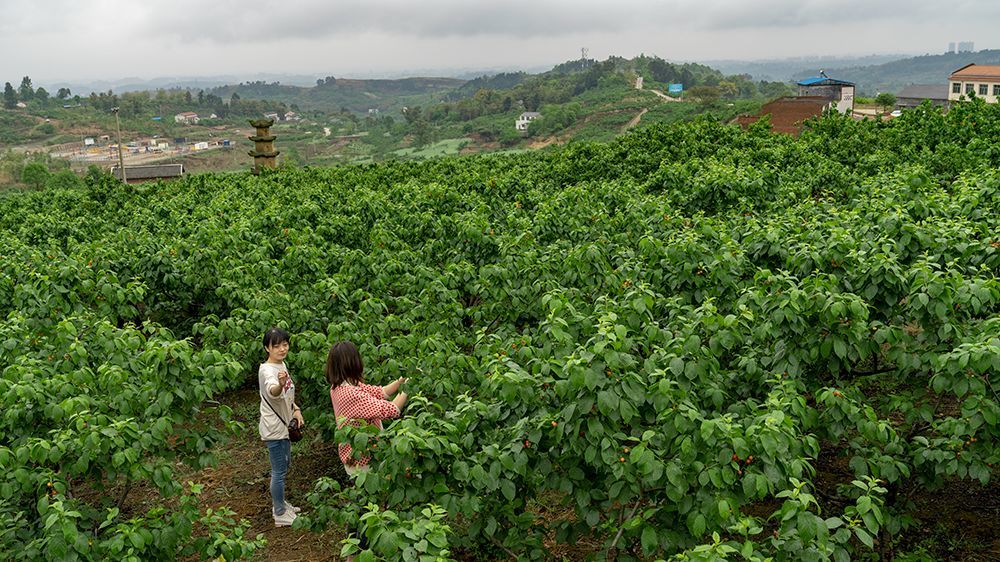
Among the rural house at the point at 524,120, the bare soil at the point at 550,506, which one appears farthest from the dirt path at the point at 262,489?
the rural house at the point at 524,120

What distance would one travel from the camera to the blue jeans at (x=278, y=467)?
6973 mm

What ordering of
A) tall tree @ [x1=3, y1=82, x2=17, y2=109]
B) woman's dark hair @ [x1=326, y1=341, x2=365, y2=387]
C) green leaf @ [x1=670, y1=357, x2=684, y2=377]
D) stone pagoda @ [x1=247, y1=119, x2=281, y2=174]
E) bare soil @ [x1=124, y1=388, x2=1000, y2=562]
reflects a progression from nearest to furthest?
green leaf @ [x1=670, y1=357, x2=684, y2=377]
woman's dark hair @ [x1=326, y1=341, x2=365, y2=387]
bare soil @ [x1=124, y1=388, x2=1000, y2=562]
stone pagoda @ [x1=247, y1=119, x2=281, y2=174]
tall tree @ [x1=3, y1=82, x2=17, y2=109]

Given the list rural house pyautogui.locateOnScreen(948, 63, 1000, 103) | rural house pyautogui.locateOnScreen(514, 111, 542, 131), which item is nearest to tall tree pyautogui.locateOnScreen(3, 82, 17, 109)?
rural house pyautogui.locateOnScreen(514, 111, 542, 131)

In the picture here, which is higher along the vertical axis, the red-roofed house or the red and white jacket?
the red-roofed house

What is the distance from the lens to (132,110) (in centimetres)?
14825

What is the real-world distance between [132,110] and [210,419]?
15863cm

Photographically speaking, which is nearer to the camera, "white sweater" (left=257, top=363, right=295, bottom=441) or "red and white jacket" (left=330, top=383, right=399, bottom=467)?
"red and white jacket" (left=330, top=383, right=399, bottom=467)

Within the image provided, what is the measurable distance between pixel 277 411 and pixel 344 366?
3.93 ft

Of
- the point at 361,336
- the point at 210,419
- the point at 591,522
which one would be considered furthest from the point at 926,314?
the point at 210,419

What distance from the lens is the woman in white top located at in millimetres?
6547

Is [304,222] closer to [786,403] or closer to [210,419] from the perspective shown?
[210,419]

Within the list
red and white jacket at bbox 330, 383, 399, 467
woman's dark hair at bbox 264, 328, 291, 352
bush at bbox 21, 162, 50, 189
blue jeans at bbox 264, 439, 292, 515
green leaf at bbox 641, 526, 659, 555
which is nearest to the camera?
green leaf at bbox 641, 526, 659, 555

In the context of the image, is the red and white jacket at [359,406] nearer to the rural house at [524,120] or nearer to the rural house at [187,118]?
the rural house at [524,120]

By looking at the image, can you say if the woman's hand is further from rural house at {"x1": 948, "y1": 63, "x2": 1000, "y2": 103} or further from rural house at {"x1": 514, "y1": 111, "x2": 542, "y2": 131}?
rural house at {"x1": 514, "y1": 111, "x2": 542, "y2": 131}
